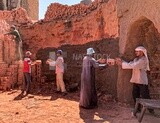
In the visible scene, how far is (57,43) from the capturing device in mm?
9805

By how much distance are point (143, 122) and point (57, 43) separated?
575cm

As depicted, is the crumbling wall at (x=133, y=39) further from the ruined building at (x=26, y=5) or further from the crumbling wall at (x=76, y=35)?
the ruined building at (x=26, y=5)

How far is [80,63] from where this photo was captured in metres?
8.88

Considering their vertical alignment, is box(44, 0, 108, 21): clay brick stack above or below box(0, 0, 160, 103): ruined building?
above

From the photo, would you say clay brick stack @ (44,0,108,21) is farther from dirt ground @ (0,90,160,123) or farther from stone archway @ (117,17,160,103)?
dirt ground @ (0,90,160,123)

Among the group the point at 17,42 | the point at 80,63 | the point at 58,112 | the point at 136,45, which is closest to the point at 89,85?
the point at 58,112

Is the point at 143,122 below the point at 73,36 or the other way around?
below

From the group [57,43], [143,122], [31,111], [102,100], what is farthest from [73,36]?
[143,122]

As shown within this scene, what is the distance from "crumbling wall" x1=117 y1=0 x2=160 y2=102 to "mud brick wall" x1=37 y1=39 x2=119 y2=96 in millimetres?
390

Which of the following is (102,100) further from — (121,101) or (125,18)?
(125,18)

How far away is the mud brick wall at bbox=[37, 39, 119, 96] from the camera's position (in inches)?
271

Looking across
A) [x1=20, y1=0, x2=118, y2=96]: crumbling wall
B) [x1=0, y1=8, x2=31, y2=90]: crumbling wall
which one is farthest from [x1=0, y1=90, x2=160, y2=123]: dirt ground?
[x1=0, y1=8, x2=31, y2=90]: crumbling wall

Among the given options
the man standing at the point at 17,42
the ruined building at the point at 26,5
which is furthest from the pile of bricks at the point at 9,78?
the ruined building at the point at 26,5

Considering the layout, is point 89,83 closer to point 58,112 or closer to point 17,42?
point 58,112
